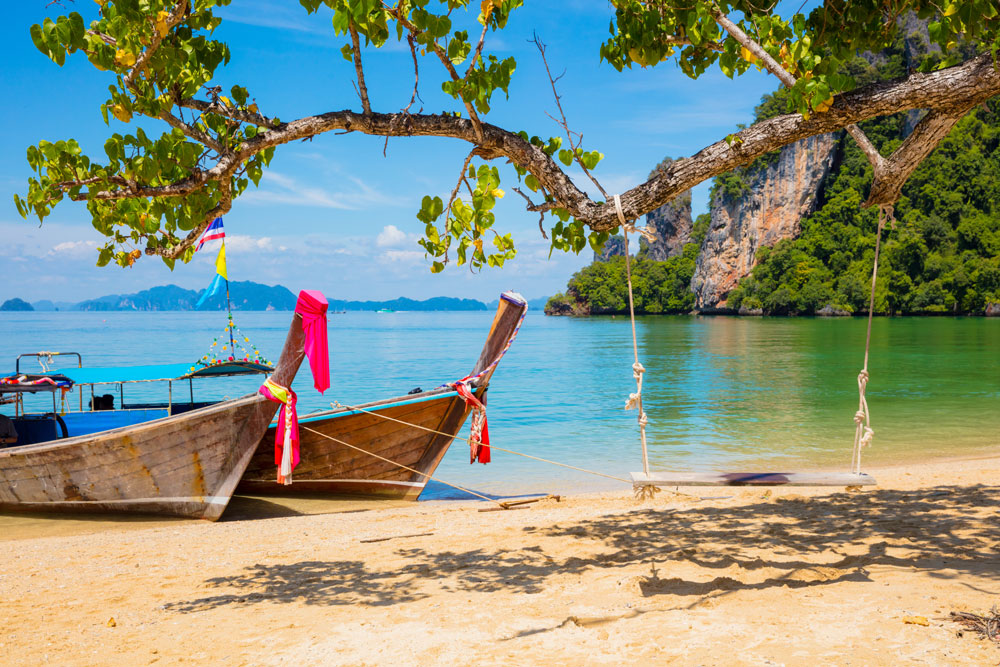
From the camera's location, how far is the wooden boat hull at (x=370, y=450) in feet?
27.5

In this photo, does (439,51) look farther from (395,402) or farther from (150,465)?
(150,465)

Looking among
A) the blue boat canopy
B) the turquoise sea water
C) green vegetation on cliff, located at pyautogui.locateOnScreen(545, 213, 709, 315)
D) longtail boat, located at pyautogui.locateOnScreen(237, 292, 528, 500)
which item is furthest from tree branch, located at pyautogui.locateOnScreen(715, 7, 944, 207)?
green vegetation on cliff, located at pyautogui.locateOnScreen(545, 213, 709, 315)

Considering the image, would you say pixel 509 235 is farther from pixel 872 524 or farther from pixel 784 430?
pixel 784 430

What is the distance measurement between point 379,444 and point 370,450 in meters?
0.15

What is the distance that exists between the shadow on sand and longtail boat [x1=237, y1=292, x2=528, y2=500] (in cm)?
240

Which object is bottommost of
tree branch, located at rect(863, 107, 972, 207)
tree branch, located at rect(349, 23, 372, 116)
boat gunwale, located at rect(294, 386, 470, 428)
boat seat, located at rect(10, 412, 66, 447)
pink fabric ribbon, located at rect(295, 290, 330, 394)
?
boat seat, located at rect(10, 412, 66, 447)

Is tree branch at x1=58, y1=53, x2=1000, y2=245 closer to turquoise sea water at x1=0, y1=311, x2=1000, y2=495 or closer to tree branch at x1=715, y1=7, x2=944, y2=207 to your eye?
tree branch at x1=715, y1=7, x2=944, y2=207

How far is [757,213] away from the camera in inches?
3718

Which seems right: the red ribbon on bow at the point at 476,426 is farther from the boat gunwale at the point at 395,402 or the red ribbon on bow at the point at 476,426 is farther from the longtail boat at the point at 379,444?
the boat gunwale at the point at 395,402

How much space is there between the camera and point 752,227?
311ft

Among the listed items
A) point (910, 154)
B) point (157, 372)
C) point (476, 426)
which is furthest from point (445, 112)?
point (157, 372)

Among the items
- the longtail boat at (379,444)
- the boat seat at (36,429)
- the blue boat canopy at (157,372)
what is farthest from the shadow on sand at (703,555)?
the boat seat at (36,429)

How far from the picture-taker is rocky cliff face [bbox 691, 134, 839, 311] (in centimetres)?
8831

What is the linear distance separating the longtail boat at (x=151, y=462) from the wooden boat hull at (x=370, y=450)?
892mm
